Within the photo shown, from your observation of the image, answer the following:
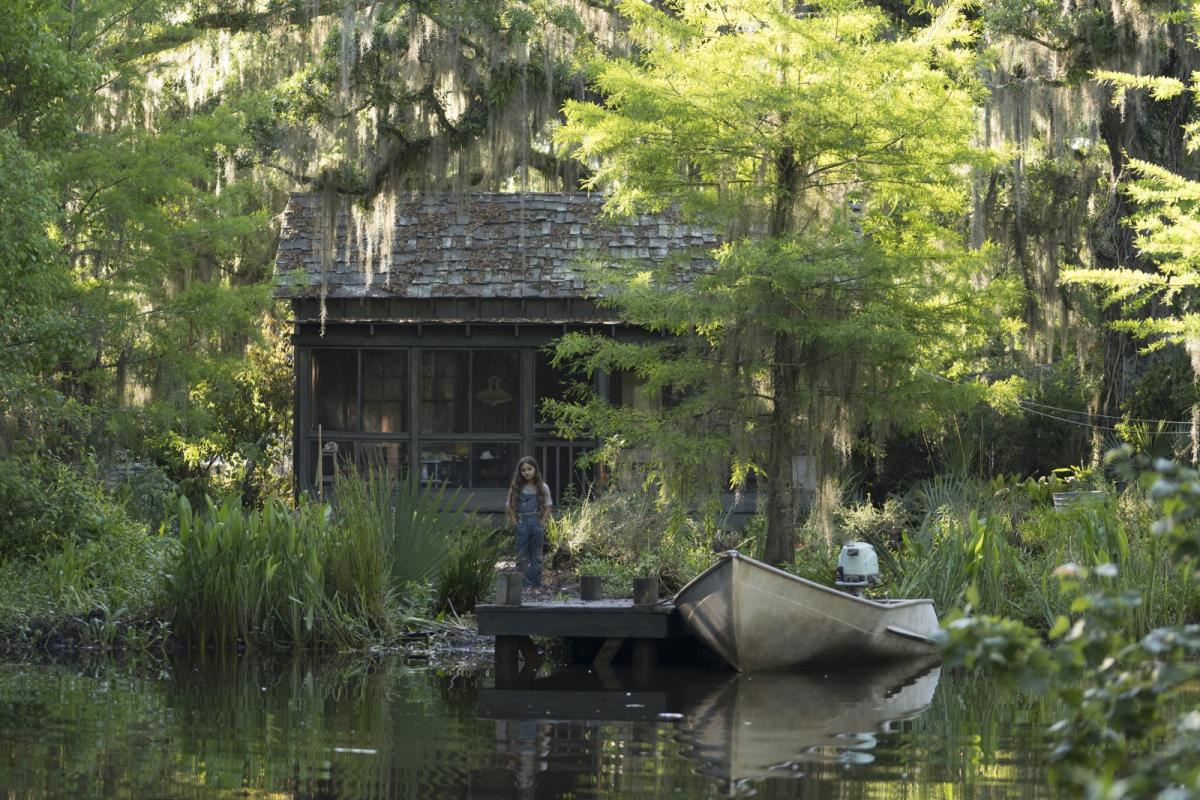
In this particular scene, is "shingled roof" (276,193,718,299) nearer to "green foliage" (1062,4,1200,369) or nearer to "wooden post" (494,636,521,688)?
"green foliage" (1062,4,1200,369)

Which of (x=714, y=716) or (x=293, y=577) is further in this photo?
(x=293, y=577)

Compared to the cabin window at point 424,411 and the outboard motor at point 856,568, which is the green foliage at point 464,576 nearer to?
the outboard motor at point 856,568

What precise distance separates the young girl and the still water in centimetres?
399

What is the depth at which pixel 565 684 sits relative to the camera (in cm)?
1281

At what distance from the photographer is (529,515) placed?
1748cm

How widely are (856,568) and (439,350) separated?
1043cm

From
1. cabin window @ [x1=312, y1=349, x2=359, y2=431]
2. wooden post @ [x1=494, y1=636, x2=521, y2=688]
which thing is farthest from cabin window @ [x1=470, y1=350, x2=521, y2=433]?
wooden post @ [x1=494, y1=636, x2=521, y2=688]

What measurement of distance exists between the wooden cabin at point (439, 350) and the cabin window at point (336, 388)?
14mm

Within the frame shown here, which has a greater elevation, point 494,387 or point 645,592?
point 494,387

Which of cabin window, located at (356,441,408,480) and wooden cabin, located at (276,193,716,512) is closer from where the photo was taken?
wooden cabin, located at (276,193,716,512)

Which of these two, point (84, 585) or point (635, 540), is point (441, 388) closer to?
point (635, 540)

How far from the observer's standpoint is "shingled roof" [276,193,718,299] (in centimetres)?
2341

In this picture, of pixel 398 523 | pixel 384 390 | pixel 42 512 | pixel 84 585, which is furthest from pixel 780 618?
pixel 384 390

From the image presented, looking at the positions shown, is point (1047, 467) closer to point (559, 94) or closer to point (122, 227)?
point (559, 94)
